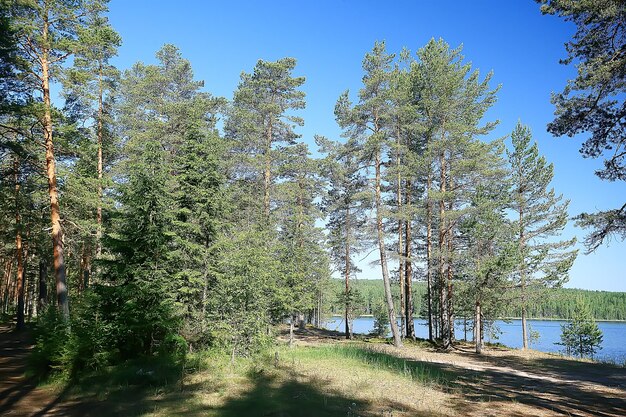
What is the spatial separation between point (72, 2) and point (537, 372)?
84.3 ft

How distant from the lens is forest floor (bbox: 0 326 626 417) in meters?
8.91

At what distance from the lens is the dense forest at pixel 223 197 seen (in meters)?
13.9

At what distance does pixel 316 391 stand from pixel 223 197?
935cm

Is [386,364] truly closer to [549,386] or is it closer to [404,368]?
[404,368]

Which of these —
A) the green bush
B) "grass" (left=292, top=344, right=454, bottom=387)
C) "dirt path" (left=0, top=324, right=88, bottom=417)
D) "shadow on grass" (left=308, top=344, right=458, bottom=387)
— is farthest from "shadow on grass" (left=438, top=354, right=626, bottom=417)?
the green bush

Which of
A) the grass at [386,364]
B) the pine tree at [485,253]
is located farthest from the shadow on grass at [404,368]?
the pine tree at [485,253]

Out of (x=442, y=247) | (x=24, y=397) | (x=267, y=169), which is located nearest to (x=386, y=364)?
(x=442, y=247)

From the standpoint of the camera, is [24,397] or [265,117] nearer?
[24,397]

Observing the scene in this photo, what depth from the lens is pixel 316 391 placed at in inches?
400

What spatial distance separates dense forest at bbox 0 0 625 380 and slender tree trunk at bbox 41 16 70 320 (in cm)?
8

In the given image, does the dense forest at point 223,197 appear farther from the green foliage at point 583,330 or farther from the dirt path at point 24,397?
the green foliage at point 583,330

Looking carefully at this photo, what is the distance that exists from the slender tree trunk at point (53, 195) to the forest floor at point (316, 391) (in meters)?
3.15

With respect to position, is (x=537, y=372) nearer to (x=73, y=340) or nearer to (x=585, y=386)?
(x=585, y=386)

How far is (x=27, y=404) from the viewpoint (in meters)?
9.68
